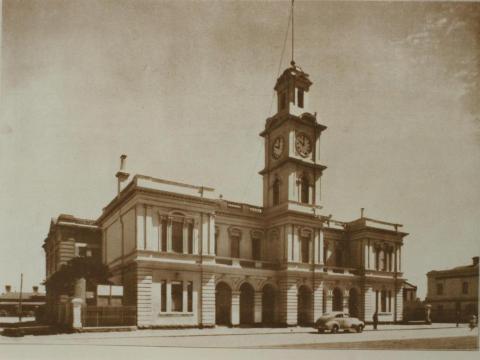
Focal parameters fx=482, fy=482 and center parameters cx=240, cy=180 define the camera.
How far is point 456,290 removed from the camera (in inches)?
470

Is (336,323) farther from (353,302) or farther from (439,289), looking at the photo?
(353,302)

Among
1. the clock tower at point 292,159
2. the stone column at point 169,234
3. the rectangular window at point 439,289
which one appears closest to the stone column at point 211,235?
the stone column at point 169,234

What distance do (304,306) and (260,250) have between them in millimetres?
3337

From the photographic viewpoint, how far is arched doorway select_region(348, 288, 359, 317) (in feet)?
76.7

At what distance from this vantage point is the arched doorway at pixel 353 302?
23.4 m

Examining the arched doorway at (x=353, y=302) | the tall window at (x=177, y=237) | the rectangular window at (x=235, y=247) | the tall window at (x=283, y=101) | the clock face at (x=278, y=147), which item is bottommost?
the arched doorway at (x=353, y=302)

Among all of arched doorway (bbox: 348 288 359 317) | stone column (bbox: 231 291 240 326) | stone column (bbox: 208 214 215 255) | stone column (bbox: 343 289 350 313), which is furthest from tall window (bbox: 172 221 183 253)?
arched doorway (bbox: 348 288 359 317)

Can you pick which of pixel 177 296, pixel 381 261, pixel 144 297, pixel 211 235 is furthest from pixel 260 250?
pixel 144 297

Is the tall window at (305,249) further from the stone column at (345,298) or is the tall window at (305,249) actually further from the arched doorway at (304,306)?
the stone column at (345,298)

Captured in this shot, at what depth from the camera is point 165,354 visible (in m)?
11.8

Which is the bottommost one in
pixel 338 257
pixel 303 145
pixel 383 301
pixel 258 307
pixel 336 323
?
pixel 258 307

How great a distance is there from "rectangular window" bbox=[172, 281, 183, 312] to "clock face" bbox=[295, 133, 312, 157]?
865 centimetres

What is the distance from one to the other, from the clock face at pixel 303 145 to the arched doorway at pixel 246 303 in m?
6.75

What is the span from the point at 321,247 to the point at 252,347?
11792 mm
